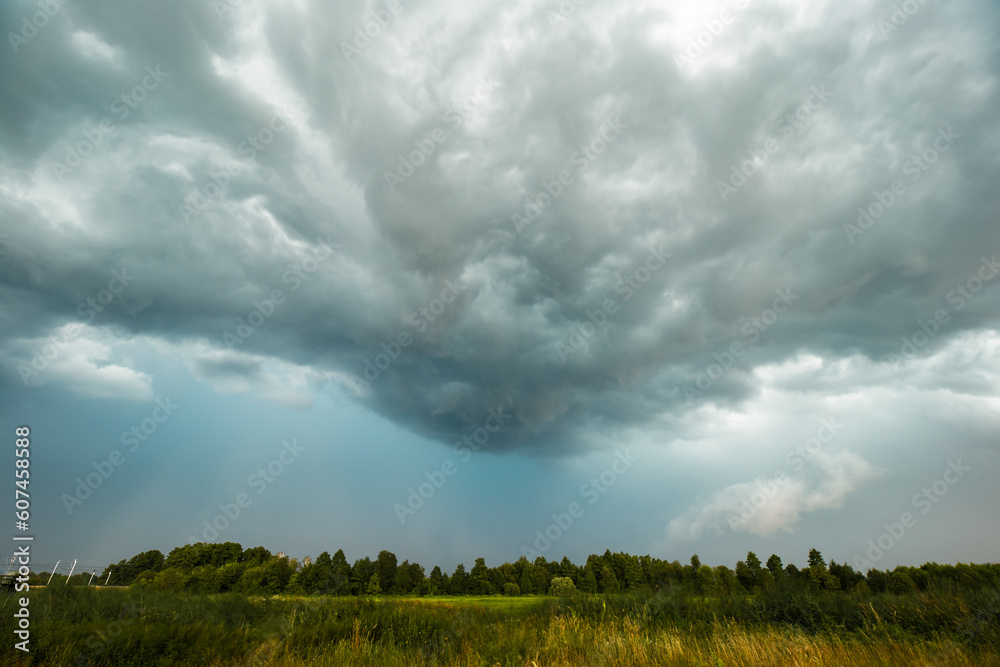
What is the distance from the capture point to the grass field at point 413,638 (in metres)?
12.6

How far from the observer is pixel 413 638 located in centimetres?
1995

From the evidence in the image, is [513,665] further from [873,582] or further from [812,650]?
[873,582]

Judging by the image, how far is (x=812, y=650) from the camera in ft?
39.5

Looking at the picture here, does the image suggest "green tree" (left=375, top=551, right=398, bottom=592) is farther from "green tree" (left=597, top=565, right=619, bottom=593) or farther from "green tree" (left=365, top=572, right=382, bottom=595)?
"green tree" (left=597, top=565, right=619, bottom=593)

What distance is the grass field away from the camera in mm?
12602

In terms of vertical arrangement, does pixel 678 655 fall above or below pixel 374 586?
above

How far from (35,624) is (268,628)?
26.7 ft

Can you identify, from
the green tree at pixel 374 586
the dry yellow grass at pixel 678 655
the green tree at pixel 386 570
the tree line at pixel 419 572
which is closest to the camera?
the dry yellow grass at pixel 678 655

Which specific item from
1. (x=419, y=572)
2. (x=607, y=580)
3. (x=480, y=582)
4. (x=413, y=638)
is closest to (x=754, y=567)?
(x=607, y=580)

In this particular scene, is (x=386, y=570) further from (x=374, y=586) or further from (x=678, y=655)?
(x=678, y=655)

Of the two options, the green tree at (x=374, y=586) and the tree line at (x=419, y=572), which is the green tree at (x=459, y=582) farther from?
the green tree at (x=374, y=586)

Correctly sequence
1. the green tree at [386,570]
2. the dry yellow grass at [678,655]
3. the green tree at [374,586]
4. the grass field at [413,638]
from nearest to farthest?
the dry yellow grass at [678,655], the grass field at [413,638], the green tree at [374,586], the green tree at [386,570]

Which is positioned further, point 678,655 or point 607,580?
point 607,580

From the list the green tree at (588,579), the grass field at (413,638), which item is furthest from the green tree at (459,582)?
the grass field at (413,638)
